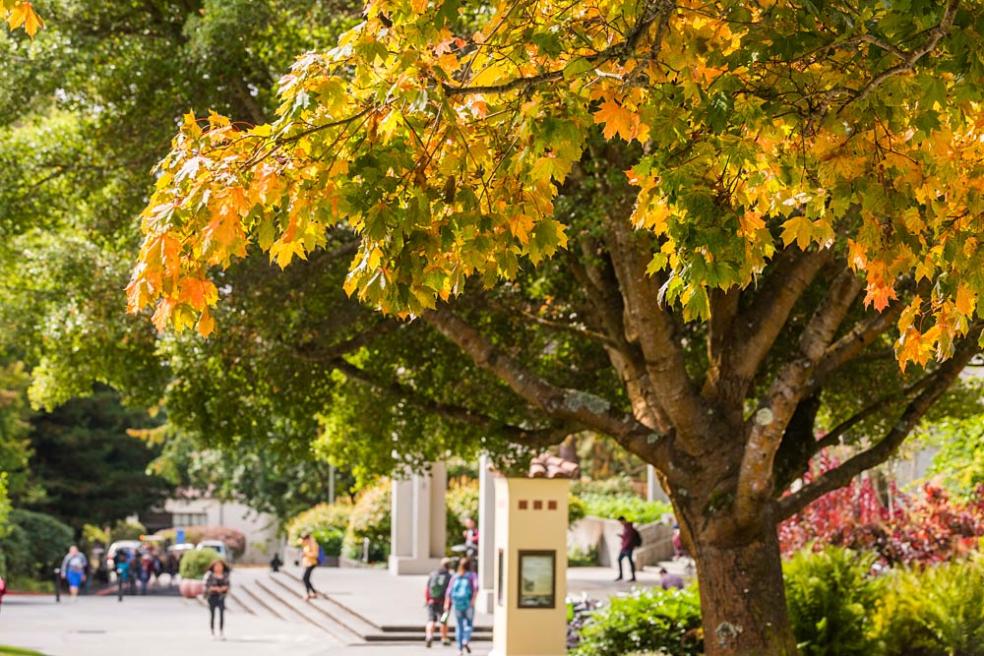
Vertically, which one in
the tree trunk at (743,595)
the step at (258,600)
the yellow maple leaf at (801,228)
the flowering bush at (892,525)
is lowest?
the step at (258,600)

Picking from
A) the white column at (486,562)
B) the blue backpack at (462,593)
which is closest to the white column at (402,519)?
the white column at (486,562)

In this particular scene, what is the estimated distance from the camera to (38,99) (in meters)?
15.5

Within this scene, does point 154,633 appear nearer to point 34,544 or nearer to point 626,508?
point 626,508

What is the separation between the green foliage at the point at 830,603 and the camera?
50.2ft

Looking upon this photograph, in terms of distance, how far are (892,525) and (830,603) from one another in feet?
30.6

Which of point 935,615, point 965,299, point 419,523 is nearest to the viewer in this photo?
point 965,299

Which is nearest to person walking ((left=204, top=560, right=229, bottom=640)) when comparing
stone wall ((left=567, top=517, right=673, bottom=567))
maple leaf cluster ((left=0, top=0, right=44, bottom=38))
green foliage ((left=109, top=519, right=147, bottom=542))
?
stone wall ((left=567, top=517, right=673, bottom=567))

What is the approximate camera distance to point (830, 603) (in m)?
15.7

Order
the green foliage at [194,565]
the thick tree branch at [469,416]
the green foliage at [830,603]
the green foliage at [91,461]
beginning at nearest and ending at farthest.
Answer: the green foliage at [830,603], the thick tree branch at [469,416], the green foliage at [194,565], the green foliage at [91,461]

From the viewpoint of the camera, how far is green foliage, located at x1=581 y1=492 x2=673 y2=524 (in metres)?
40.2

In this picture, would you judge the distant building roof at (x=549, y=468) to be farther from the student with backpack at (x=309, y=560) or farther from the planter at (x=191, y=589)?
the planter at (x=191, y=589)

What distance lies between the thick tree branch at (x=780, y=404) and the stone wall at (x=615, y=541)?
80.8 ft

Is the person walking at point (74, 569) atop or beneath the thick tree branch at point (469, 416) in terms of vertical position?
beneath

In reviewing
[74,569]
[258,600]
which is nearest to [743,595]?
[258,600]
